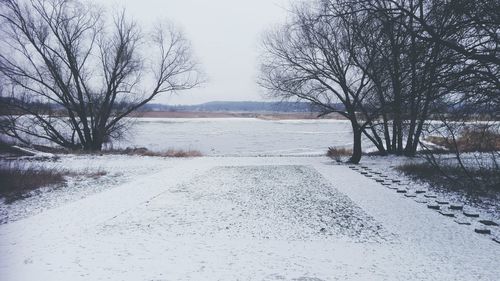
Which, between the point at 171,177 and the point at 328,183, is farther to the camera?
the point at 171,177

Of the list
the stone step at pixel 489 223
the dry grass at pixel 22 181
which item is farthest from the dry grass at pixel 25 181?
the stone step at pixel 489 223

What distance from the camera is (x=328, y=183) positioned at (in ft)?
39.2

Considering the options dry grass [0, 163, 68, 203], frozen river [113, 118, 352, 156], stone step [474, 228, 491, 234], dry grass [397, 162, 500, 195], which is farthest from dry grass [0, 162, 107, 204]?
dry grass [397, 162, 500, 195]

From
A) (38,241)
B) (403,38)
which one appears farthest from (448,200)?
(38,241)

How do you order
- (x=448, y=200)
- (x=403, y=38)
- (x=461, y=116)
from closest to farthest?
(x=403, y=38) → (x=461, y=116) → (x=448, y=200)

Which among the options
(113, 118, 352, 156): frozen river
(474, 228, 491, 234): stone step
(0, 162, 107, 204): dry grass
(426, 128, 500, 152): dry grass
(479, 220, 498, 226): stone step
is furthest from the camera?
(113, 118, 352, 156): frozen river

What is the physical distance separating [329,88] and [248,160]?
19.6ft

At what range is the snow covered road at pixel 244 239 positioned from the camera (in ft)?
16.4

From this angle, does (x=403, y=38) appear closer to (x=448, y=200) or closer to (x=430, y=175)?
(x=448, y=200)

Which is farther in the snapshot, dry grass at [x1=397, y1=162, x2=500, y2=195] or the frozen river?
the frozen river

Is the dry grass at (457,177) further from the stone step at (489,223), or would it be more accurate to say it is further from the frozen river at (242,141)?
the frozen river at (242,141)

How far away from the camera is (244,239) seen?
6422 millimetres

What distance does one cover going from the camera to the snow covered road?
500cm

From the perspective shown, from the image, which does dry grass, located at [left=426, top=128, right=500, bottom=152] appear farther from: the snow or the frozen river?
the frozen river
